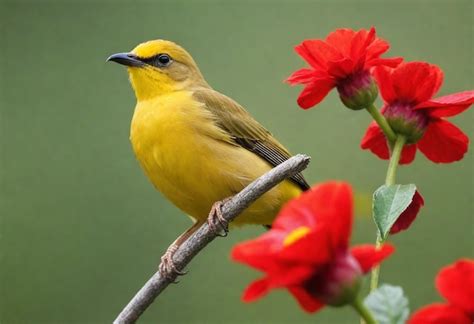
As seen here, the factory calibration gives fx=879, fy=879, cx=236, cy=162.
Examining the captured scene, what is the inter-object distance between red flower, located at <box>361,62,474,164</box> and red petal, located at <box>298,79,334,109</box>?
0.11m

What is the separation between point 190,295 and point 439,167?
1.72 m

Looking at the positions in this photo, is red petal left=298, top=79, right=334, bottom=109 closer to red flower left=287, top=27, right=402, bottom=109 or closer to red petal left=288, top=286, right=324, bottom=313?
red flower left=287, top=27, right=402, bottom=109

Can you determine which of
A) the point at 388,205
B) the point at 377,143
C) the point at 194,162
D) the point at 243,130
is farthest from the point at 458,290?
the point at 243,130

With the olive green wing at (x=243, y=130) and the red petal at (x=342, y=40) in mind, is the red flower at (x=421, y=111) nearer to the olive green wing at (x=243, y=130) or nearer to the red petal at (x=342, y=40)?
the red petal at (x=342, y=40)

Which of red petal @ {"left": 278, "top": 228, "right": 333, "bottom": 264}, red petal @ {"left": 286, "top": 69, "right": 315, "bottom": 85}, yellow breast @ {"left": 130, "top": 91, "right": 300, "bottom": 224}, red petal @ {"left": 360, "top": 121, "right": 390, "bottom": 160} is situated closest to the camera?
red petal @ {"left": 278, "top": 228, "right": 333, "bottom": 264}

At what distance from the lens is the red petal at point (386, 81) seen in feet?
5.71

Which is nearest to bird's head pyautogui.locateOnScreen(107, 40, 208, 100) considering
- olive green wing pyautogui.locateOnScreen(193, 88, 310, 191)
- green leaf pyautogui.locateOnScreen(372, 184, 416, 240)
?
olive green wing pyautogui.locateOnScreen(193, 88, 310, 191)

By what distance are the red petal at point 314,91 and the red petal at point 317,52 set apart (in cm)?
5

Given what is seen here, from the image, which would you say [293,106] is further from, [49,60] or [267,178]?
[267,178]

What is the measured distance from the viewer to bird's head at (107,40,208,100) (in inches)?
148

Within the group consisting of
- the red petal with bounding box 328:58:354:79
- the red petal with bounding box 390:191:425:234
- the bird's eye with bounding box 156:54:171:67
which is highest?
the red petal with bounding box 328:58:354:79

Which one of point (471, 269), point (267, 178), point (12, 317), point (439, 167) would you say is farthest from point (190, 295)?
point (471, 269)

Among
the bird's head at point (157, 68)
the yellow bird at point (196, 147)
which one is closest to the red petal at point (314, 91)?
the yellow bird at point (196, 147)

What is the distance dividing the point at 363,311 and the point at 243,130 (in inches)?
107
